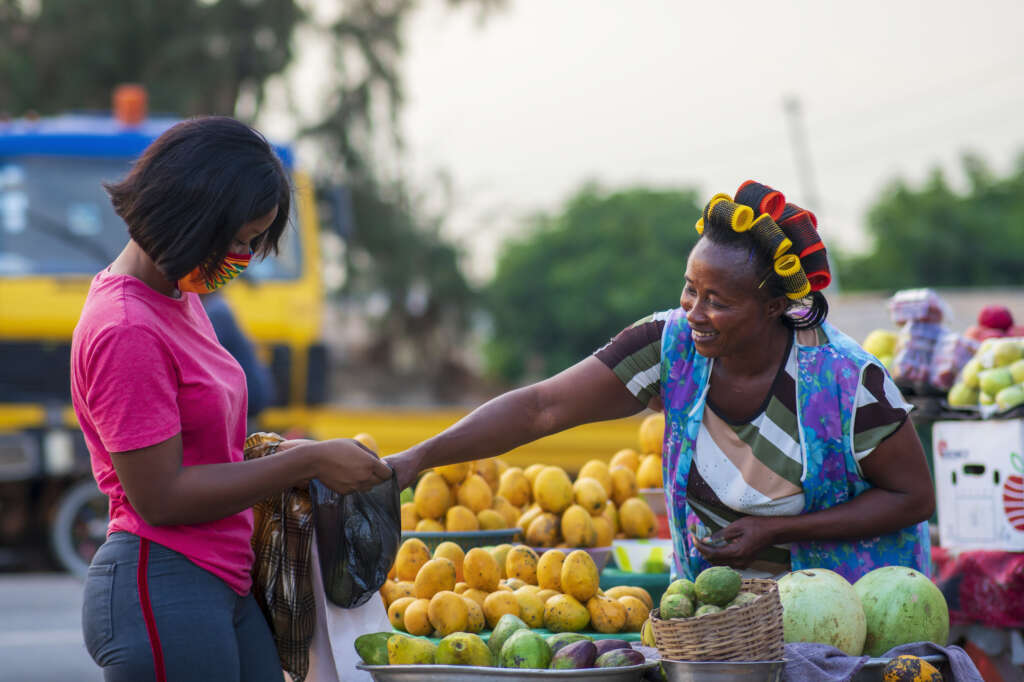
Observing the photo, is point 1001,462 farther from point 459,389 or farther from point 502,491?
point 459,389

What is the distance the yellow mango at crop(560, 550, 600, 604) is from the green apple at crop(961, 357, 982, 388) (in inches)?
59.1

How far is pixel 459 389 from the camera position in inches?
995

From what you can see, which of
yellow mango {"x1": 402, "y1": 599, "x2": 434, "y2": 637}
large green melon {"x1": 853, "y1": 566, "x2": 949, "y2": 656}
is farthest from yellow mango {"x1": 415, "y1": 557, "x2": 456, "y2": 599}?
large green melon {"x1": 853, "y1": 566, "x2": 949, "y2": 656}

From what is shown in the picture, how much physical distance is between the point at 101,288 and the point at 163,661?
74 centimetres

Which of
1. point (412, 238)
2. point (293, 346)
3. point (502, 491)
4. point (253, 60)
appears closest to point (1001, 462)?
point (502, 491)

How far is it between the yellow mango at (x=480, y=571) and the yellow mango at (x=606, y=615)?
0.90 ft

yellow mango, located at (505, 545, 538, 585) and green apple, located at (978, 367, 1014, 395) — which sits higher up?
green apple, located at (978, 367, 1014, 395)

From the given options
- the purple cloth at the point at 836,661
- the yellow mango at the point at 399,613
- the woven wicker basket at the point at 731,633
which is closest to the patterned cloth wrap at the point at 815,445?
the purple cloth at the point at 836,661

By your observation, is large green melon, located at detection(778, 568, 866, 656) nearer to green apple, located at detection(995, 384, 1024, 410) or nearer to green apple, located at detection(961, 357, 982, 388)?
green apple, located at detection(995, 384, 1024, 410)

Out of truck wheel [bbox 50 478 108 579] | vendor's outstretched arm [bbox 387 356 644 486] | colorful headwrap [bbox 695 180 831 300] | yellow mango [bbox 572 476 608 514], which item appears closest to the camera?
colorful headwrap [bbox 695 180 831 300]

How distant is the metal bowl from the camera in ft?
7.89

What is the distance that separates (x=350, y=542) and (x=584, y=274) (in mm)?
32593

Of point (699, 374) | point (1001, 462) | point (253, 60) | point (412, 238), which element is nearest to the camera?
point (699, 374)

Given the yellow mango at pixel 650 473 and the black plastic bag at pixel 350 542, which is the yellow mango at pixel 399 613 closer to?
the black plastic bag at pixel 350 542
